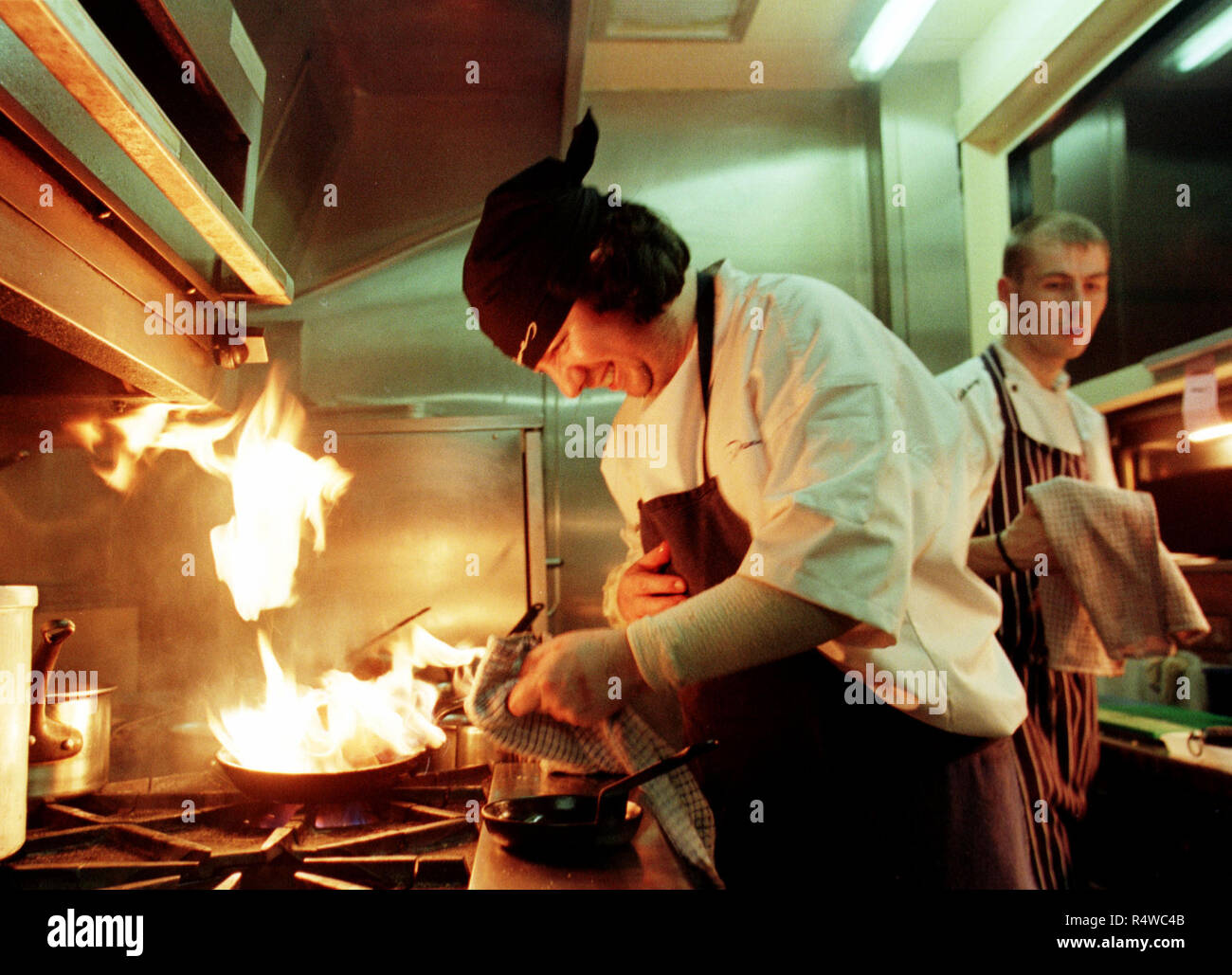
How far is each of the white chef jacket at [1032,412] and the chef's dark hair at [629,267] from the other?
0.86 meters

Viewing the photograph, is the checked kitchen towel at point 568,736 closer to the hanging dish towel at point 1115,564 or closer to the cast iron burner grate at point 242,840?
the cast iron burner grate at point 242,840

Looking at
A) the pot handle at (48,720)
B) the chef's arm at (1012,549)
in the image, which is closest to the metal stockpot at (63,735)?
the pot handle at (48,720)

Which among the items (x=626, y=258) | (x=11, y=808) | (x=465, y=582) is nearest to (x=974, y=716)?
(x=626, y=258)

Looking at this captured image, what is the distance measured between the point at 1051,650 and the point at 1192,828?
37 centimetres

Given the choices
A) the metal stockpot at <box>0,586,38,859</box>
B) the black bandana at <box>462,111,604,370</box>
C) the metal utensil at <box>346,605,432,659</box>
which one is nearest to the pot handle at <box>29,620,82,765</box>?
the metal stockpot at <box>0,586,38,859</box>

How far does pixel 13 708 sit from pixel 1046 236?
1837 millimetres

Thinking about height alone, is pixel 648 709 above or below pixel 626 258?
below

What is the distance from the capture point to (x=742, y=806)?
904mm

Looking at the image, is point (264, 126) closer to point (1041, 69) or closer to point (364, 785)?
point (364, 785)

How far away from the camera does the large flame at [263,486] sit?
1678 mm

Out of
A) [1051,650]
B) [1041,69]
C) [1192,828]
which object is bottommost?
[1192,828]

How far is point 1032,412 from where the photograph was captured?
5.13ft

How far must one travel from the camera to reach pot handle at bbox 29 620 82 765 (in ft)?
3.23

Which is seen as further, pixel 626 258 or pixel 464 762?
pixel 464 762
